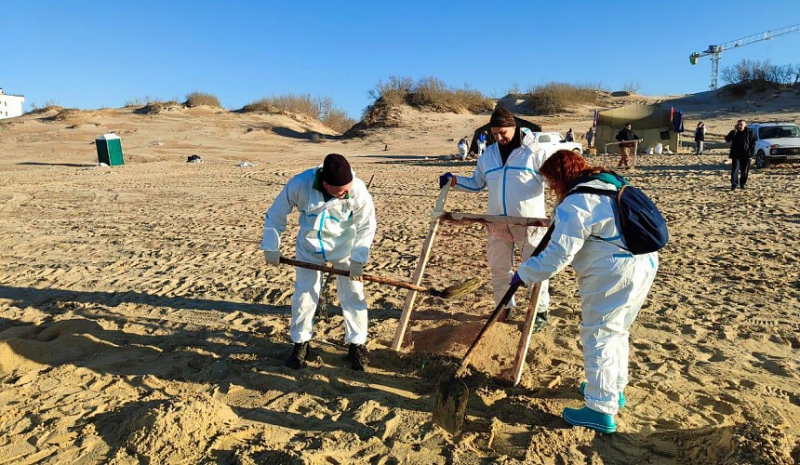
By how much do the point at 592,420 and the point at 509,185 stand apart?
1.85 metres

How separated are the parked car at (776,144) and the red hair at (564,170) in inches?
646

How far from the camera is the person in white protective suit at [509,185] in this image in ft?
14.0

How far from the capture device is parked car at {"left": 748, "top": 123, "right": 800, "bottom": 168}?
16.1 m

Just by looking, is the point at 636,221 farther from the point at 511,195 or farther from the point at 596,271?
the point at 511,195

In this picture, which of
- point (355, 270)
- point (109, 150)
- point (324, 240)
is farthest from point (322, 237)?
point (109, 150)

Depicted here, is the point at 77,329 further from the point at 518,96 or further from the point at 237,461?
the point at 518,96

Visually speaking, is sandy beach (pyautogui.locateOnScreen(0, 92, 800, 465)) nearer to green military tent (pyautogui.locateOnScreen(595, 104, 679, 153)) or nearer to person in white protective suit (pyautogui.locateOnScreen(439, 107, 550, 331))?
person in white protective suit (pyautogui.locateOnScreen(439, 107, 550, 331))

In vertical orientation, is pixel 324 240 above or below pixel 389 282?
above

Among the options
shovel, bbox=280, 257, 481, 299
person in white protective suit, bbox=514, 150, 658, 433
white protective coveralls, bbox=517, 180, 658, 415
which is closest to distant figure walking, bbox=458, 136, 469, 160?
shovel, bbox=280, 257, 481, 299

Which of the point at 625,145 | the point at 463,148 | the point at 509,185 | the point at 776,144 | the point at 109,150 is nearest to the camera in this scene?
the point at 509,185

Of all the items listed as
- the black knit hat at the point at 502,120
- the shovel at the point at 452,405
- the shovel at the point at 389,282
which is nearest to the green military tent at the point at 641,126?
the black knit hat at the point at 502,120

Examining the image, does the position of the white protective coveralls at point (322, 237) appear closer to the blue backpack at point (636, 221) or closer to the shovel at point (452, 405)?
the shovel at point (452, 405)

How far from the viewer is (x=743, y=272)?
623 centimetres

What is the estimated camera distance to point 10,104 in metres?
87.5
